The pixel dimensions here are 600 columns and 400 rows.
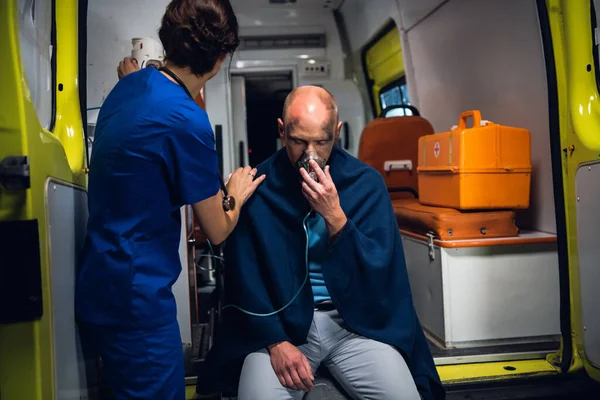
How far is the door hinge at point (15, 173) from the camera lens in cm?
110

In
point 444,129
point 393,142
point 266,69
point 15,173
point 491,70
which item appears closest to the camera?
point 15,173

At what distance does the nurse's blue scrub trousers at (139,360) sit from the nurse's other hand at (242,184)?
24.9 inches

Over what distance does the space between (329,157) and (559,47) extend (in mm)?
1283

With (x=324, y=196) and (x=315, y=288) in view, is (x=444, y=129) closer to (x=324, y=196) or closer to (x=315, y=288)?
(x=315, y=288)

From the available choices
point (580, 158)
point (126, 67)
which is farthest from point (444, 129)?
point (126, 67)

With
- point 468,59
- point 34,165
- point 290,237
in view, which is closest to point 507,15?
point 468,59

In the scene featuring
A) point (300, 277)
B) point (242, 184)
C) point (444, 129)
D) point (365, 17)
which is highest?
point (365, 17)

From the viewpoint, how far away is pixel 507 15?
3371 mm

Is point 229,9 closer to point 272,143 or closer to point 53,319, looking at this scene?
point 53,319

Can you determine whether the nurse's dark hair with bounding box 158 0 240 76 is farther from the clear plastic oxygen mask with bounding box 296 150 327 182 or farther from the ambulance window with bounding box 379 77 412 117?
the ambulance window with bounding box 379 77 412 117

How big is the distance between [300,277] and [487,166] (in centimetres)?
157

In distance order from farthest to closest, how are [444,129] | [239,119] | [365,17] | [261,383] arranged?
1. [239,119]
2. [365,17]
3. [444,129]
4. [261,383]

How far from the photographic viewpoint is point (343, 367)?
191 cm

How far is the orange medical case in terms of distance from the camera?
2.87m
